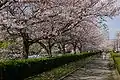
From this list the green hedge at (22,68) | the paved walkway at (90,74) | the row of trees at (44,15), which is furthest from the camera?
the paved walkway at (90,74)

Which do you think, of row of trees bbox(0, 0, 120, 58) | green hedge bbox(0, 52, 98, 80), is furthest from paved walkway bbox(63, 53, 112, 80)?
row of trees bbox(0, 0, 120, 58)

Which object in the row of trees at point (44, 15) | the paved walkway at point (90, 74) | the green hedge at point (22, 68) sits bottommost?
the paved walkway at point (90, 74)

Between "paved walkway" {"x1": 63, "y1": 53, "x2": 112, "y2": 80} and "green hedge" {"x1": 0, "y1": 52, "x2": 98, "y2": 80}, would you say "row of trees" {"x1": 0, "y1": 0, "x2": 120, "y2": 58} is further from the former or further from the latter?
"paved walkway" {"x1": 63, "y1": 53, "x2": 112, "y2": 80}

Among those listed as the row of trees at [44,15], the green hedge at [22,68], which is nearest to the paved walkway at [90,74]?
the green hedge at [22,68]

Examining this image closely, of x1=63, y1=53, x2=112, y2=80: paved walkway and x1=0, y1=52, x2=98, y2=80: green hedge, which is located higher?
x1=0, y1=52, x2=98, y2=80: green hedge

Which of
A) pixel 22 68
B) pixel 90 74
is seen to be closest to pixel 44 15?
pixel 22 68

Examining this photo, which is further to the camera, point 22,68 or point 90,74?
point 90,74

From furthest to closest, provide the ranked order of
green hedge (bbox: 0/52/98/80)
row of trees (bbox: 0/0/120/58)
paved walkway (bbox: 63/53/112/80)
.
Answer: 1. paved walkway (bbox: 63/53/112/80)
2. row of trees (bbox: 0/0/120/58)
3. green hedge (bbox: 0/52/98/80)

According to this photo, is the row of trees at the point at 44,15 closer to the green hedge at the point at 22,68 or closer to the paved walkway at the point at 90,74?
the green hedge at the point at 22,68

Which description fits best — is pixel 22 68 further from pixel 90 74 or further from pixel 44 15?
pixel 90 74

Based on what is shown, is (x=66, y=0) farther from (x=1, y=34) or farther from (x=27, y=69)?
(x=1, y=34)

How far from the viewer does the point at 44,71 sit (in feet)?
79.9

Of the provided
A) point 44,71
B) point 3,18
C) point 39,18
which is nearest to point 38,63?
point 44,71

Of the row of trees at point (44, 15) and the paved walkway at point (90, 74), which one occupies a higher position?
the row of trees at point (44, 15)
